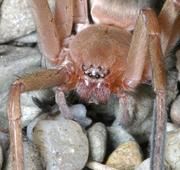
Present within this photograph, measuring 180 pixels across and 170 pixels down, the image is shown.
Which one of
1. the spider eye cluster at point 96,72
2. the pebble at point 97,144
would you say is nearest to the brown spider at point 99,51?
the spider eye cluster at point 96,72

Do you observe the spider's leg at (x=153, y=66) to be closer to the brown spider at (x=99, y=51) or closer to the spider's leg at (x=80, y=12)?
the brown spider at (x=99, y=51)

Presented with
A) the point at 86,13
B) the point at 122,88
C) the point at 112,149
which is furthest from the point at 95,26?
the point at 112,149

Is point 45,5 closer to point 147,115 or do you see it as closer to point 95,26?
point 95,26

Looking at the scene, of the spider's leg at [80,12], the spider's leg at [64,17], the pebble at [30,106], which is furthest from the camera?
the spider's leg at [80,12]

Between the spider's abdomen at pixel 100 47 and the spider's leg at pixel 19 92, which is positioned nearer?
the spider's leg at pixel 19 92

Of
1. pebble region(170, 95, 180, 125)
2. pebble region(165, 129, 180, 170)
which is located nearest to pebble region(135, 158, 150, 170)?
pebble region(165, 129, 180, 170)

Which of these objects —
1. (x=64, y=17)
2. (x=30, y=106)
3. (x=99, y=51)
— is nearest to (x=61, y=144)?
(x=30, y=106)

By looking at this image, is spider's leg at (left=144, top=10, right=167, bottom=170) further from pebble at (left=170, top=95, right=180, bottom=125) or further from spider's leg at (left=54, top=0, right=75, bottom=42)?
spider's leg at (left=54, top=0, right=75, bottom=42)

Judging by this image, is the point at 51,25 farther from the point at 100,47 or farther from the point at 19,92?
the point at 19,92
